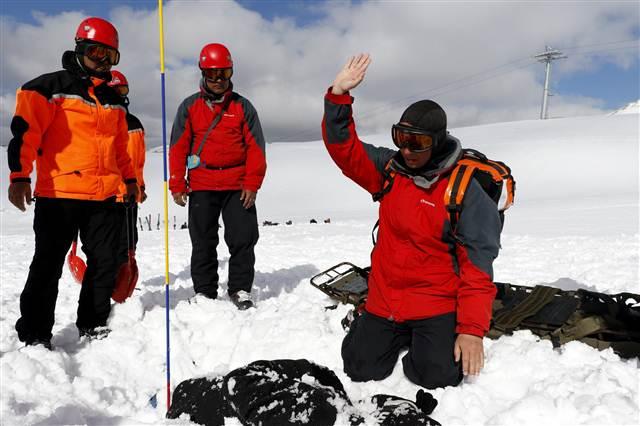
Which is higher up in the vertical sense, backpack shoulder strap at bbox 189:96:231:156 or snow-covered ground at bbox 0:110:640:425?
backpack shoulder strap at bbox 189:96:231:156

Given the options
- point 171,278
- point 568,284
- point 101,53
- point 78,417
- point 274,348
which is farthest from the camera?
point 171,278

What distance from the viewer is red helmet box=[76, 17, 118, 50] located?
11.5 ft

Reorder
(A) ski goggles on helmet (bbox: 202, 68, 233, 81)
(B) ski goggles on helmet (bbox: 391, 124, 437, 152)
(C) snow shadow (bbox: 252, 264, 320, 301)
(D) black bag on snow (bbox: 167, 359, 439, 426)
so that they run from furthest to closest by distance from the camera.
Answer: (C) snow shadow (bbox: 252, 264, 320, 301) < (A) ski goggles on helmet (bbox: 202, 68, 233, 81) < (B) ski goggles on helmet (bbox: 391, 124, 437, 152) < (D) black bag on snow (bbox: 167, 359, 439, 426)

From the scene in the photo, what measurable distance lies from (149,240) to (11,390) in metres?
7.30

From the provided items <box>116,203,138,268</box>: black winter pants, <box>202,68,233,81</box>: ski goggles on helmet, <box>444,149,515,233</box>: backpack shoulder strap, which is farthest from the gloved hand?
<box>444,149,515,233</box>: backpack shoulder strap

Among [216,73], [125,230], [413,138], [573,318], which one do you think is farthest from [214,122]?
[573,318]

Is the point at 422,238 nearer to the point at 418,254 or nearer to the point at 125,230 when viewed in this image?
the point at 418,254

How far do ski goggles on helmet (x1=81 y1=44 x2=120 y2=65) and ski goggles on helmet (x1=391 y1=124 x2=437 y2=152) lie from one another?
2353mm

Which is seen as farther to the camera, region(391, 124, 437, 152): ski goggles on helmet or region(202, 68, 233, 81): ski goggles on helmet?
region(202, 68, 233, 81): ski goggles on helmet

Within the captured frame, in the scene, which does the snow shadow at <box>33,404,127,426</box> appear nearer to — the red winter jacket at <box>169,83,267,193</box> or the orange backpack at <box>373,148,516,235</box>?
the orange backpack at <box>373,148,516,235</box>

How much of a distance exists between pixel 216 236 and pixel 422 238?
8.31ft

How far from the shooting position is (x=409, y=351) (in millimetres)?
3287

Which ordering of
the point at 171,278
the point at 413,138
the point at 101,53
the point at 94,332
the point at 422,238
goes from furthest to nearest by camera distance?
the point at 171,278, the point at 94,332, the point at 101,53, the point at 422,238, the point at 413,138

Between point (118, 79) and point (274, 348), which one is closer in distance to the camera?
point (274, 348)
